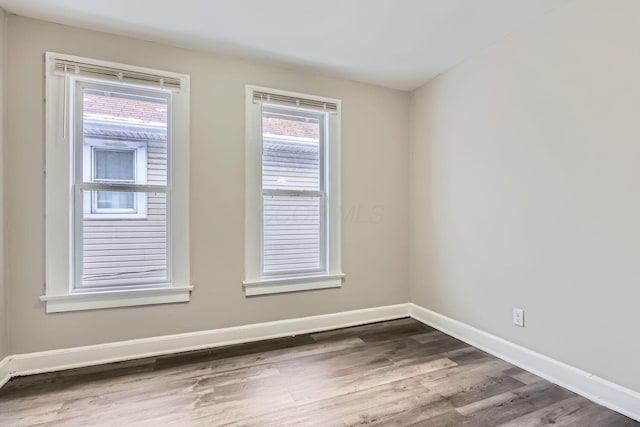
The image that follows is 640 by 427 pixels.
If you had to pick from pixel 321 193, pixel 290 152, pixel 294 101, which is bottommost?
pixel 321 193

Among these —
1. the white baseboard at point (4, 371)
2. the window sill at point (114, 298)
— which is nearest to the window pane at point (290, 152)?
the window sill at point (114, 298)

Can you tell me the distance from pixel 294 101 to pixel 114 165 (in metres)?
1.57

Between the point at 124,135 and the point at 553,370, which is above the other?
the point at 124,135

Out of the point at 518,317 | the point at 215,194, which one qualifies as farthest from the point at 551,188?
the point at 215,194

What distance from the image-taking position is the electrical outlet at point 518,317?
7.59ft

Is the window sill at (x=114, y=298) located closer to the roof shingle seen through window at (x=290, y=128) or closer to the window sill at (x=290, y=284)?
the window sill at (x=290, y=284)

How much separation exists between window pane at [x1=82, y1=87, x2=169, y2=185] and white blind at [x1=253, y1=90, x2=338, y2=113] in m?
0.77

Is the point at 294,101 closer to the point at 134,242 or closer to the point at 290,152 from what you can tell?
the point at 290,152

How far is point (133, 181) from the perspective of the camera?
8.07 ft

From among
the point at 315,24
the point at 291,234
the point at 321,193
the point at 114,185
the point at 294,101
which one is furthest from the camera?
the point at 321,193

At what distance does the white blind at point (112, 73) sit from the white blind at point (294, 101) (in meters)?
0.66

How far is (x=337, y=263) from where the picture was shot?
10.2 ft

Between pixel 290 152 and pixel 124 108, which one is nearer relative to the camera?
pixel 124 108

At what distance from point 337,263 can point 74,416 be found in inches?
84.5
